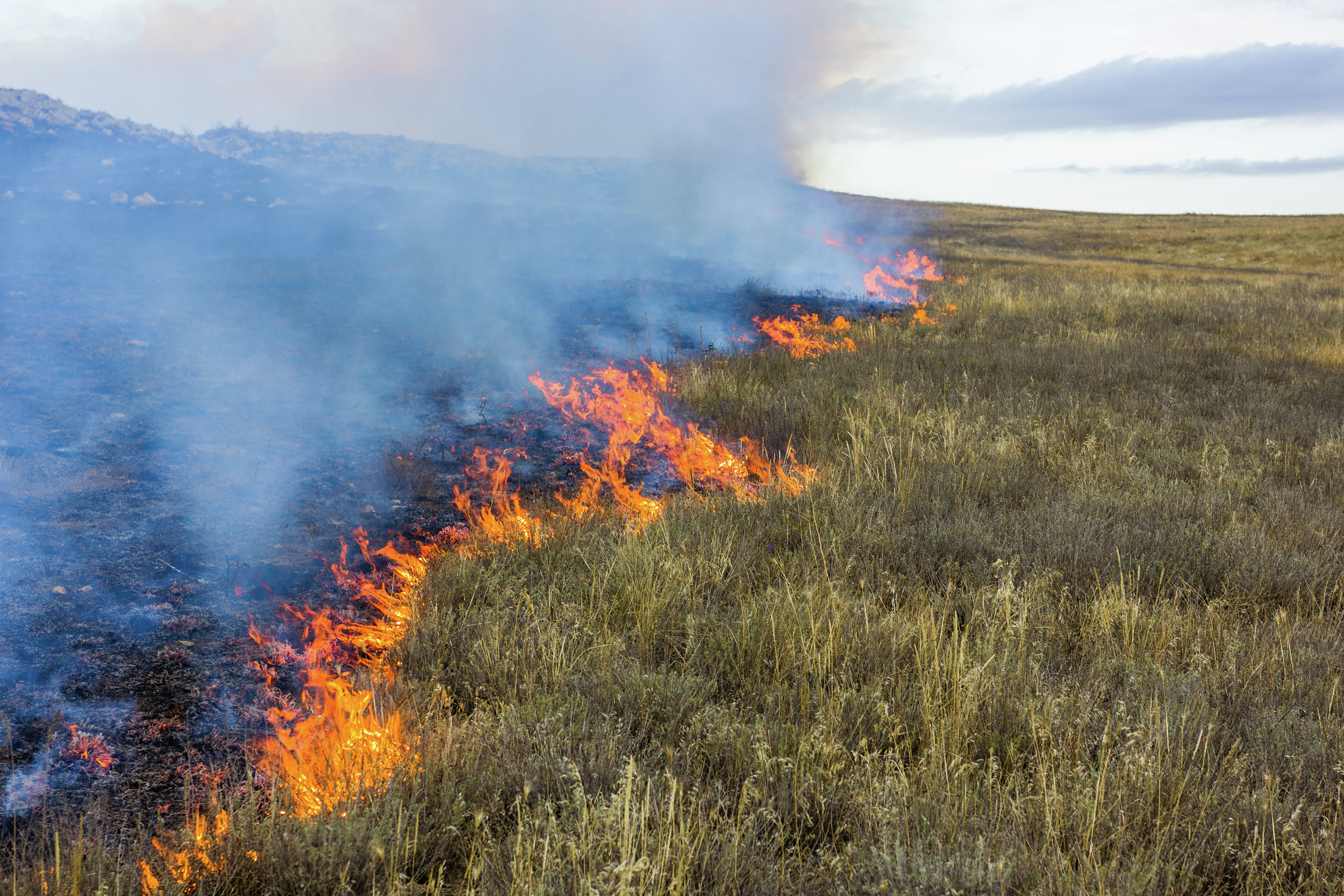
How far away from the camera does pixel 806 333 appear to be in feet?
36.1

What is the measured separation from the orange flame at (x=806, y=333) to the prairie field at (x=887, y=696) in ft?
12.5

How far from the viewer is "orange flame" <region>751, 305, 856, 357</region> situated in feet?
31.9

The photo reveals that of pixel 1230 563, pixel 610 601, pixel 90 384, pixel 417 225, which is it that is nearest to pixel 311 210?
pixel 417 225

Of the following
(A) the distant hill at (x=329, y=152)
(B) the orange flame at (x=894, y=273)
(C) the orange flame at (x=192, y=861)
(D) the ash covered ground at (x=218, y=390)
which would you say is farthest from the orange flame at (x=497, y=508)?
(A) the distant hill at (x=329, y=152)

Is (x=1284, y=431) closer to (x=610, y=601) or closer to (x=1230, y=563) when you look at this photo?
(x=1230, y=563)

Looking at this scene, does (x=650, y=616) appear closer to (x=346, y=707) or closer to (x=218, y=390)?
(x=346, y=707)

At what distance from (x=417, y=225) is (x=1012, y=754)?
51.4ft

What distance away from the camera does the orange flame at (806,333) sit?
971 centimetres

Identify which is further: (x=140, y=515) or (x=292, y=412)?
(x=292, y=412)

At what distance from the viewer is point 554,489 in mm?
5414

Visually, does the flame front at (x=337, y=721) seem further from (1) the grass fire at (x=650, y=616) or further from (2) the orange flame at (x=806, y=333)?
(2) the orange flame at (x=806, y=333)

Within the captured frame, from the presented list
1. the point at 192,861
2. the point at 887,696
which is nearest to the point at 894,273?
the point at 887,696

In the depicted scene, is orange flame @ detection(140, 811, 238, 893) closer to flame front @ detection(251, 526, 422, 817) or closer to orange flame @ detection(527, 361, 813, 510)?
flame front @ detection(251, 526, 422, 817)

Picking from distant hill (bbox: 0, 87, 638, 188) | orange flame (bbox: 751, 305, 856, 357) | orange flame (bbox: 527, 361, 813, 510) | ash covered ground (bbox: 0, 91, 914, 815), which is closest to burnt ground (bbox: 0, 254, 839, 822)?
ash covered ground (bbox: 0, 91, 914, 815)
